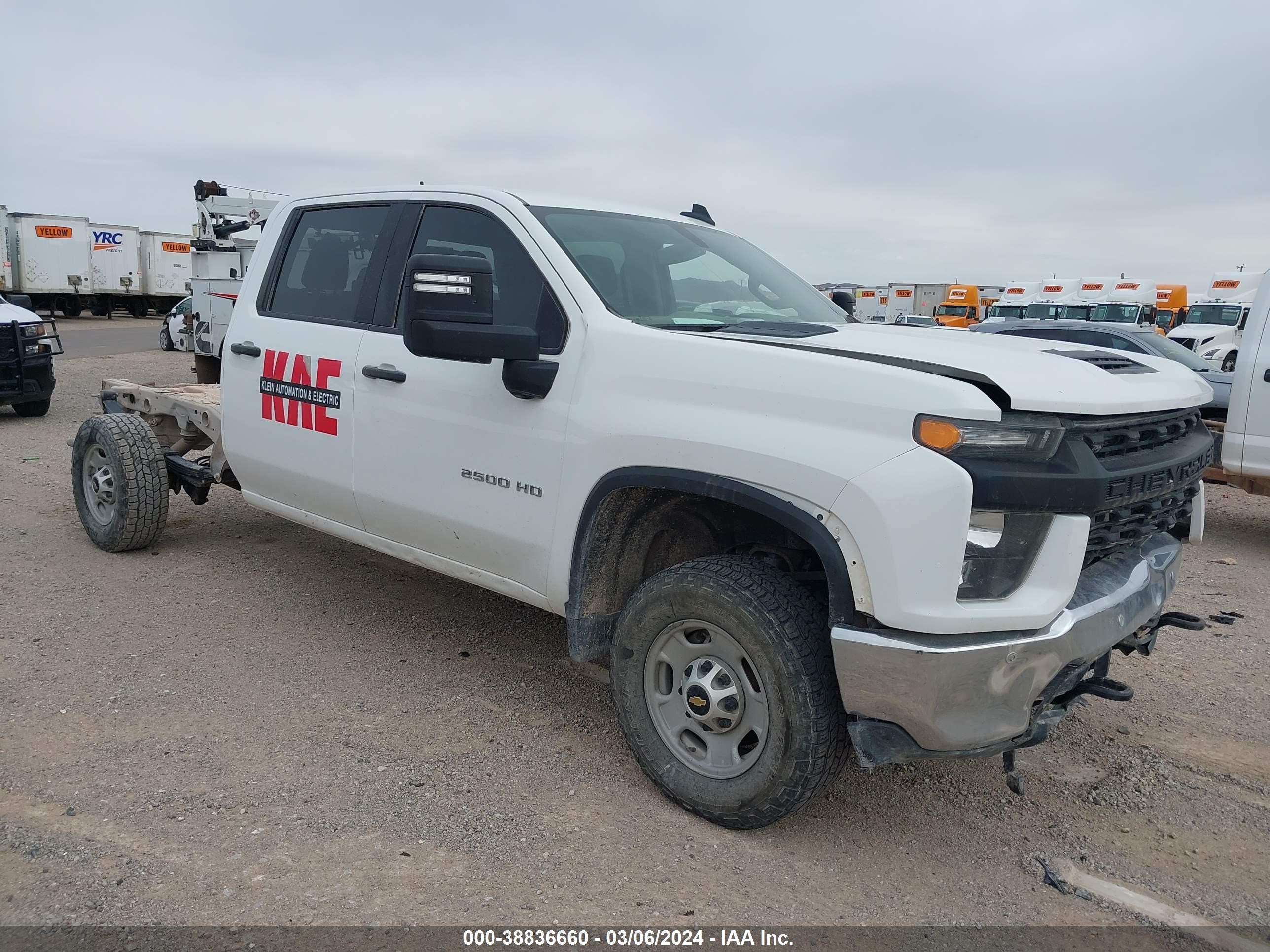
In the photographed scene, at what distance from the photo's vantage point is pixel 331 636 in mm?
4711

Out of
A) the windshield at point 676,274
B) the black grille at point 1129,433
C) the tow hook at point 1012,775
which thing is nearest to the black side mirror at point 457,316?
the windshield at point 676,274

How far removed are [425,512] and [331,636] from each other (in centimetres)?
123

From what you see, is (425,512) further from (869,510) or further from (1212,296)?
(1212,296)

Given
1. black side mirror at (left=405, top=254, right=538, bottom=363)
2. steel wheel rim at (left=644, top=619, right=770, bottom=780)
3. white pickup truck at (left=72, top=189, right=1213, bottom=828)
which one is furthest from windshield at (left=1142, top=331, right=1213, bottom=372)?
black side mirror at (left=405, top=254, right=538, bottom=363)

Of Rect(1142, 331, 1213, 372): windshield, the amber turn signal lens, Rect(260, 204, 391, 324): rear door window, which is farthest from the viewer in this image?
Rect(1142, 331, 1213, 372): windshield

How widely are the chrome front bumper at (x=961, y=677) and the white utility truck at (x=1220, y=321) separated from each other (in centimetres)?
2342

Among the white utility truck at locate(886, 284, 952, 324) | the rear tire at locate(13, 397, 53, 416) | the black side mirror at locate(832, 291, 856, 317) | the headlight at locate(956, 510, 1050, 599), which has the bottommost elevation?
the rear tire at locate(13, 397, 53, 416)

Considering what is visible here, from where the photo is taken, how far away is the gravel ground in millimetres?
2764

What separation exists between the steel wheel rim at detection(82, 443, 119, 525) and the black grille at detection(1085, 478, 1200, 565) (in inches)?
201

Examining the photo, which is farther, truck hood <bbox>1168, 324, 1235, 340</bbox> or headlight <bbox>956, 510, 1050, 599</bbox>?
truck hood <bbox>1168, 324, 1235, 340</bbox>

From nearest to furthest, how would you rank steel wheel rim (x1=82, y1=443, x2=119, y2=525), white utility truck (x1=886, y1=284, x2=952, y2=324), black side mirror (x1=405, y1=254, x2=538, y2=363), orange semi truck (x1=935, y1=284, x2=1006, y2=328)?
1. black side mirror (x1=405, y1=254, x2=538, y2=363)
2. steel wheel rim (x1=82, y1=443, x2=119, y2=525)
3. orange semi truck (x1=935, y1=284, x2=1006, y2=328)
4. white utility truck (x1=886, y1=284, x2=952, y2=324)

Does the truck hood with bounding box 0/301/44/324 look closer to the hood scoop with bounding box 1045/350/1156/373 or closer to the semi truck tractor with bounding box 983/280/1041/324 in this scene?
the hood scoop with bounding box 1045/350/1156/373

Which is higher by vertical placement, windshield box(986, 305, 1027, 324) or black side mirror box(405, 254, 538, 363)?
windshield box(986, 305, 1027, 324)

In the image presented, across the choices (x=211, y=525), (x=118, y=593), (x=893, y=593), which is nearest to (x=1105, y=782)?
(x=893, y=593)
